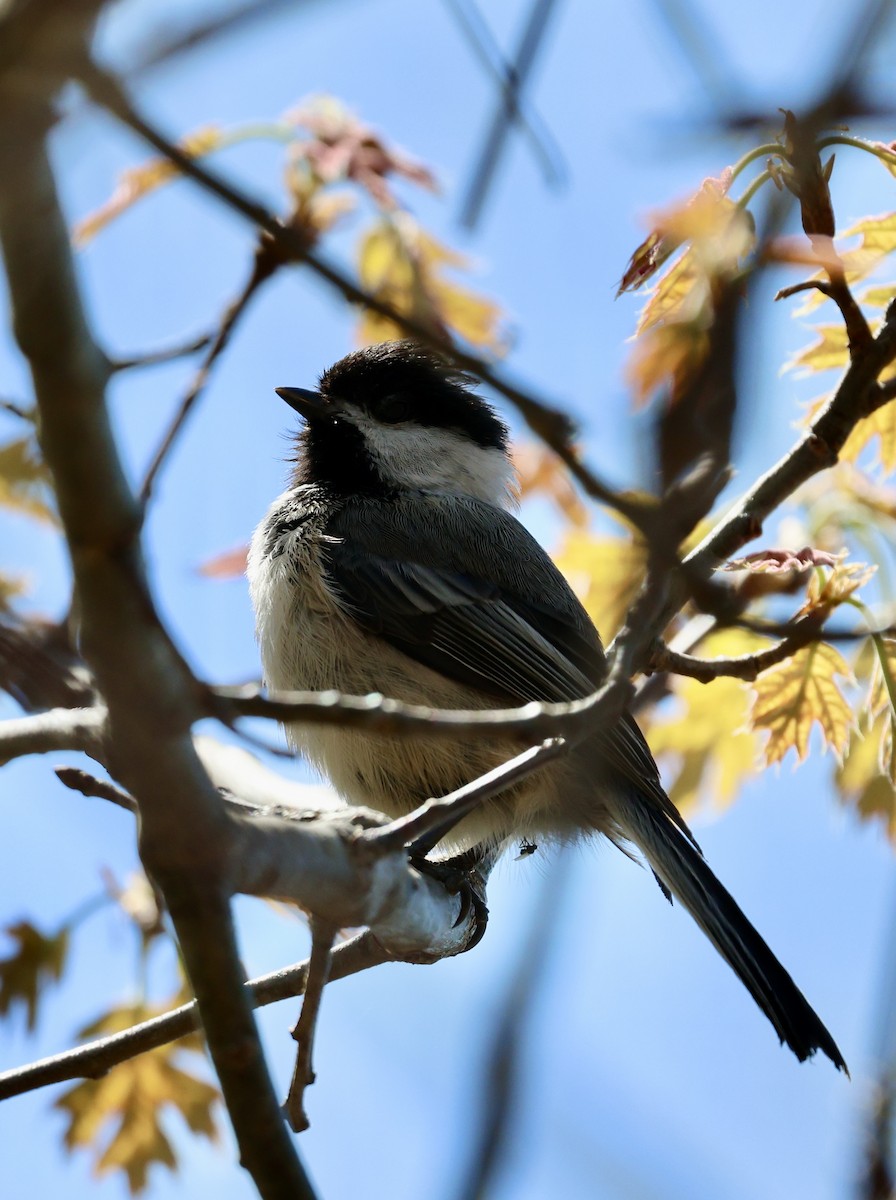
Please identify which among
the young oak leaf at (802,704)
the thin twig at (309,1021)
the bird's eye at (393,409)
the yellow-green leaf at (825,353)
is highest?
the bird's eye at (393,409)

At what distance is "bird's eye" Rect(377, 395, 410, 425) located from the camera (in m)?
3.27

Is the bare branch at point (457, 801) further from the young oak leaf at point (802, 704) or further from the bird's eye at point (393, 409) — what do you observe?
the bird's eye at point (393, 409)

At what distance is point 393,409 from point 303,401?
0.26m

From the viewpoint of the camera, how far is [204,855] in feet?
4.10

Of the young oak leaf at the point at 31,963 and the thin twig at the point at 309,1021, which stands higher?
the young oak leaf at the point at 31,963

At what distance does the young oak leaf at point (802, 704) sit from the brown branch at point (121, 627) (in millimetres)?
1300

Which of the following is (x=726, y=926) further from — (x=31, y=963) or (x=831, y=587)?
(x=31, y=963)

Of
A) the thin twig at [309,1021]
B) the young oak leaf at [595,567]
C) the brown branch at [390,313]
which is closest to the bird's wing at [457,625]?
the young oak leaf at [595,567]

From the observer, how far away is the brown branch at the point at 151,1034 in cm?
182

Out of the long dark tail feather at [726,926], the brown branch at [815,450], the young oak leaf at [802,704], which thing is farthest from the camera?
the young oak leaf at [802,704]

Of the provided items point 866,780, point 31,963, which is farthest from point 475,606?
point 31,963

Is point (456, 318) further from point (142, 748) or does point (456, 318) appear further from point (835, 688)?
point (142, 748)

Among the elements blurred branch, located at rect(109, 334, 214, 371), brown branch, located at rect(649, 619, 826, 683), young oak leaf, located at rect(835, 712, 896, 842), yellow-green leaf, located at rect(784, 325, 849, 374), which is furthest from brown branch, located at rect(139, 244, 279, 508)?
young oak leaf, located at rect(835, 712, 896, 842)

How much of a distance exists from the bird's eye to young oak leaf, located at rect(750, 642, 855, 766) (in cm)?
134
